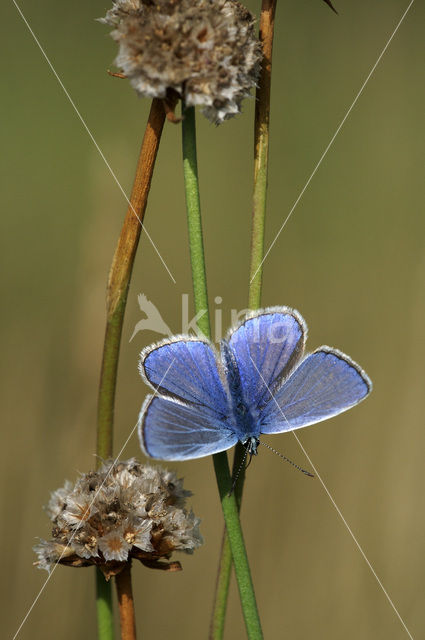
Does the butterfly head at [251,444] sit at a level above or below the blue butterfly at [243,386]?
below

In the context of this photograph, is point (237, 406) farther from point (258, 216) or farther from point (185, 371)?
point (258, 216)

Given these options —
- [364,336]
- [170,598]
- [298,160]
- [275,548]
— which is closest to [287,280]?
[364,336]

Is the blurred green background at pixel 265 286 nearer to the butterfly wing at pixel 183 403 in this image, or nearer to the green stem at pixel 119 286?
the butterfly wing at pixel 183 403

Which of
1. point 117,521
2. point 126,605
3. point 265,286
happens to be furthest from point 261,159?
point 265,286

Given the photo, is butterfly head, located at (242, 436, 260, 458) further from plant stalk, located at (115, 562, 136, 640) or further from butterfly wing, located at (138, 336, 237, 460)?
plant stalk, located at (115, 562, 136, 640)

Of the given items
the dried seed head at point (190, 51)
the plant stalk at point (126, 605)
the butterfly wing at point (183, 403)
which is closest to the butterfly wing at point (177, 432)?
the butterfly wing at point (183, 403)

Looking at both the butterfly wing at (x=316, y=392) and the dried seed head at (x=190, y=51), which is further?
the butterfly wing at (x=316, y=392)

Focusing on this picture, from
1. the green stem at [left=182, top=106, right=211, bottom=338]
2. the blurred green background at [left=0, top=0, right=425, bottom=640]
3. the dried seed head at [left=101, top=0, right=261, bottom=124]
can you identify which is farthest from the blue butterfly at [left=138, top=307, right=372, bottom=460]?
the blurred green background at [left=0, top=0, right=425, bottom=640]

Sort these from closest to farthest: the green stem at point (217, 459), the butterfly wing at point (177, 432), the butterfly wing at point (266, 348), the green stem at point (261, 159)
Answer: the green stem at point (217, 459), the green stem at point (261, 159), the butterfly wing at point (177, 432), the butterfly wing at point (266, 348)

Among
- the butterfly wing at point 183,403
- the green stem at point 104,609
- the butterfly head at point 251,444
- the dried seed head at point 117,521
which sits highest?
the butterfly wing at point 183,403
